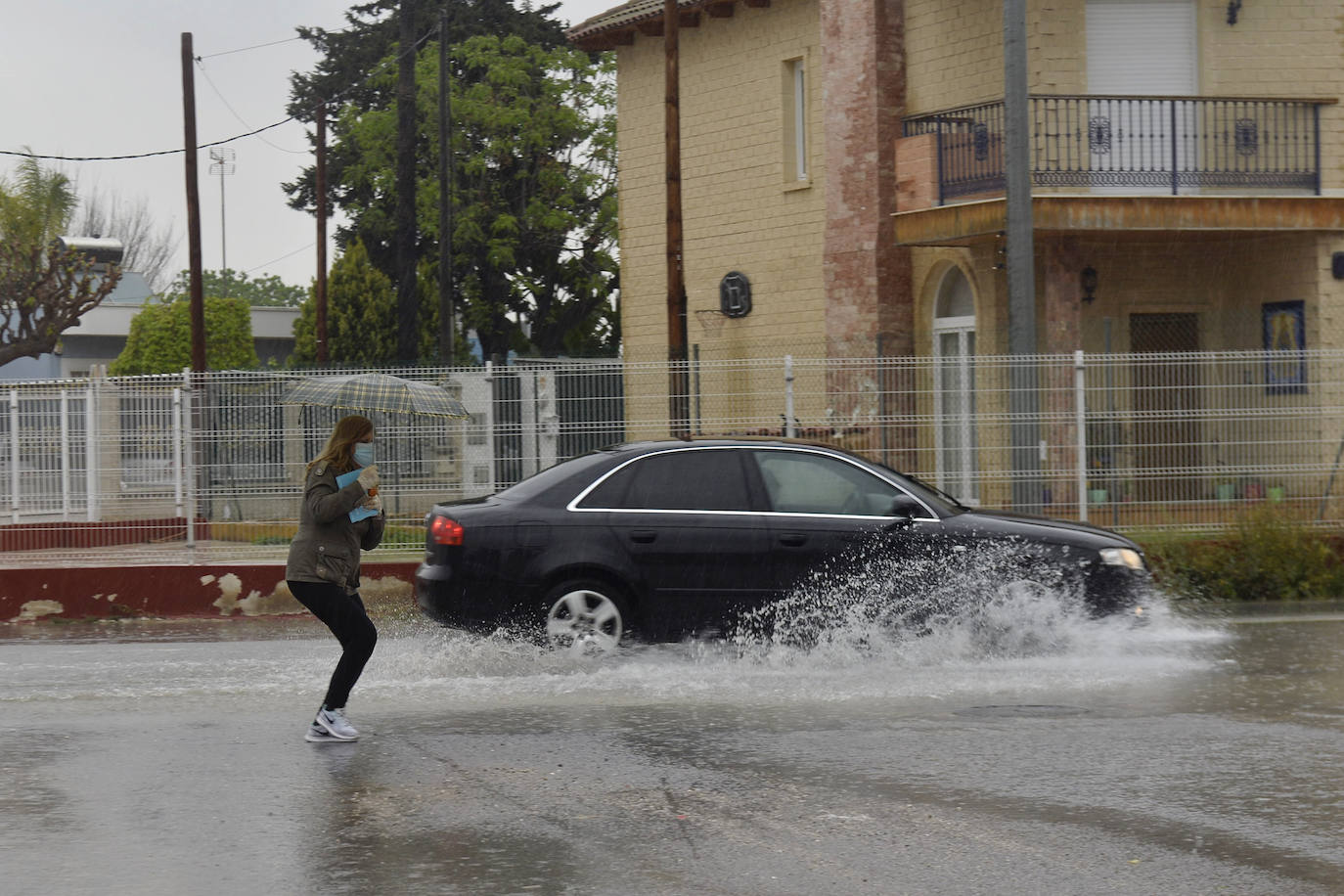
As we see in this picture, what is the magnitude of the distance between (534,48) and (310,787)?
4508 cm

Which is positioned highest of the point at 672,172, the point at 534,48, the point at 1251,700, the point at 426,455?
the point at 534,48

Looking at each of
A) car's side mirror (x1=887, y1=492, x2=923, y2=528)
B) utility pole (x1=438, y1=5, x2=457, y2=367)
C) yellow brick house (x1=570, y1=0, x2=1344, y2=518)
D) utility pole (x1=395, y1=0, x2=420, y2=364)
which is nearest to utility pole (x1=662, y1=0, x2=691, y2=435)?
yellow brick house (x1=570, y1=0, x2=1344, y2=518)

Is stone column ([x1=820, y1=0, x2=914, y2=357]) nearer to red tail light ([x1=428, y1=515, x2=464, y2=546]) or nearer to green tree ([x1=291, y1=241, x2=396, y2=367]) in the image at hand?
red tail light ([x1=428, y1=515, x2=464, y2=546])

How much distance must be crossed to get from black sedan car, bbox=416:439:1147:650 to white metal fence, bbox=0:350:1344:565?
460 centimetres

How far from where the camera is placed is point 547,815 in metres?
6.79

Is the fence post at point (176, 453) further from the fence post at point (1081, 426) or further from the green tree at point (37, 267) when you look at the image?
the green tree at point (37, 267)

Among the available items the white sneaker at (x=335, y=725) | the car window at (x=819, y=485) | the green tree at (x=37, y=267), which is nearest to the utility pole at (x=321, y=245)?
the green tree at (x=37, y=267)

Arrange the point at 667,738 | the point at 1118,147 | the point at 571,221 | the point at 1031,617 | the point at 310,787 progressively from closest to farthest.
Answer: the point at 310,787, the point at 667,738, the point at 1031,617, the point at 1118,147, the point at 571,221

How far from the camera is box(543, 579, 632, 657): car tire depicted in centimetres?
1045

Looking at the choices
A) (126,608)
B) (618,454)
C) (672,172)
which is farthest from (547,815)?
(672,172)

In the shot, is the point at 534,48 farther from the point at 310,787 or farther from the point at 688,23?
the point at 310,787

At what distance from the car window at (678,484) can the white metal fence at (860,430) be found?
4.59 meters

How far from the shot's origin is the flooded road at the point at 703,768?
5988mm

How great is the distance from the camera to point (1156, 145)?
69.1 ft
